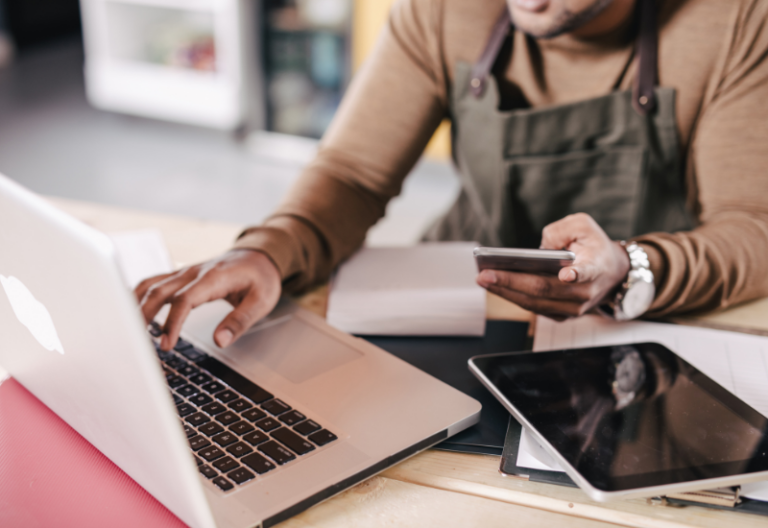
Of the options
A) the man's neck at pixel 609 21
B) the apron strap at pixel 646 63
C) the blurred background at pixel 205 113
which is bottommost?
the blurred background at pixel 205 113

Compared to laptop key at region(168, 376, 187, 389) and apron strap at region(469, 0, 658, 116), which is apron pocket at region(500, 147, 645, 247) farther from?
laptop key at region(168, 376, 187, 389)

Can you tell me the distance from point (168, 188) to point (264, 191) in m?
0.39

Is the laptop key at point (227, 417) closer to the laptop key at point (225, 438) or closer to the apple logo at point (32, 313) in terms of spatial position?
the laptop key at point (225, 438)

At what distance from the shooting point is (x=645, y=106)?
0.96 meters

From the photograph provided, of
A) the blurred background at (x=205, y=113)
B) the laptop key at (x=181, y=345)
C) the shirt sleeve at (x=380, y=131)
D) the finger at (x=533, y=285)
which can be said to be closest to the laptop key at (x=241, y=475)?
the laptop key at (x=181, y=345)

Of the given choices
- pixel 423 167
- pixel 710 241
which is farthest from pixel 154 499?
pixel 423 167

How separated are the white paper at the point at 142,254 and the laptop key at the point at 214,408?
0.30m

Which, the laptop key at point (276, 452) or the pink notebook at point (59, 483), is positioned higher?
the laptop key at point (276, 452)

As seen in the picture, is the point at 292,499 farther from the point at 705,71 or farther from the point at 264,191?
the point at 264,191

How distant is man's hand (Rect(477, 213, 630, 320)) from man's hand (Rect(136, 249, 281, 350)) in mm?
248

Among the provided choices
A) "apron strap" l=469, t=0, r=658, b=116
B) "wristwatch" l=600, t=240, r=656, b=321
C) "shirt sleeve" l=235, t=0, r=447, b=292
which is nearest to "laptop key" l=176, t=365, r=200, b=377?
"shirt sleeve" l=235, t=0, r=447, b=292

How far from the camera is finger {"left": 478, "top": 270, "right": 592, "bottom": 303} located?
0.71 meters

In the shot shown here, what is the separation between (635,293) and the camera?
0.75m

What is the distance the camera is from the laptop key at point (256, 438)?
538 mm
